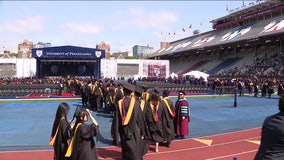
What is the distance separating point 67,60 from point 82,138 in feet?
129

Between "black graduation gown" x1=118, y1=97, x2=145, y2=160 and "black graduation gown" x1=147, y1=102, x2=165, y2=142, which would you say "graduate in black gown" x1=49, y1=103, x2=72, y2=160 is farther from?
"black graduation gown" x1=147, y1=102, x2=165, y2=142

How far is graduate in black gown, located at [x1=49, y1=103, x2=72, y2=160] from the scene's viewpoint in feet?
17.3

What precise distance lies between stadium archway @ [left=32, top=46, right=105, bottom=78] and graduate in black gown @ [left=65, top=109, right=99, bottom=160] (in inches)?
1470

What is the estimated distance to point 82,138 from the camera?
5.13 metres

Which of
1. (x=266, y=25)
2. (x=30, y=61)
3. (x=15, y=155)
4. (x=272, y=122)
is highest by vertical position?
(x=266, y=25)

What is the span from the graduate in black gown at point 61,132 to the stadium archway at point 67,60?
122 ft

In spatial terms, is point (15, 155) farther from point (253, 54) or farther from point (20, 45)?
point (20, 45)

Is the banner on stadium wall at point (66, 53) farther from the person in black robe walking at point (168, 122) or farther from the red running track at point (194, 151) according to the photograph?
the person in black robe walking at point (168, 122)

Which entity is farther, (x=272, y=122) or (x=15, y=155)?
(x=15, y=155)

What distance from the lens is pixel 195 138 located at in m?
9.95

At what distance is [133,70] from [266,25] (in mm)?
21021

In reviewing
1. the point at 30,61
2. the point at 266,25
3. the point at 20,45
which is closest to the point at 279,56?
the point at 266,25

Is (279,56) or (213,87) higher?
(279,56)

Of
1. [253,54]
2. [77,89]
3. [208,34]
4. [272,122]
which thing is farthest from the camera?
[208,34]
